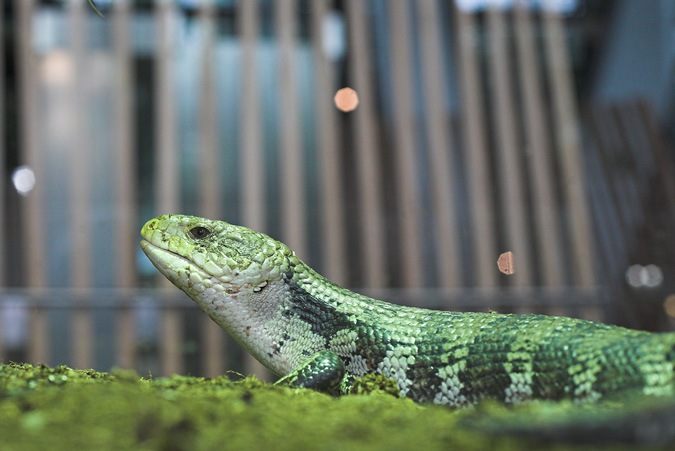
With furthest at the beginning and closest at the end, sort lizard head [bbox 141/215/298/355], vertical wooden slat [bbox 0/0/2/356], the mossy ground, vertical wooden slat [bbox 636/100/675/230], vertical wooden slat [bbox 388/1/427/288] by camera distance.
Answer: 1. vertical wooden slat [bbox 636/100/675/230]
2. vertical wooden slat [bbox 388/1/427/288]
3. vertical wooden slat [bbox 0/0/2/356]
4. lizard head [bbox 141/215/298/355]
5. the mossy ground

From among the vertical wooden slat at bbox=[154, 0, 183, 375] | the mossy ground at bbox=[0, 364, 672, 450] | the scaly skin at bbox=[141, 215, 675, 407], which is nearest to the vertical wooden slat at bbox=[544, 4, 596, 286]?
the vertical wooden slat at bbox=[154, 0, 183, 375]

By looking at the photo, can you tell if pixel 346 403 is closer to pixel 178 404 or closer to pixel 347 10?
pixel 178 404

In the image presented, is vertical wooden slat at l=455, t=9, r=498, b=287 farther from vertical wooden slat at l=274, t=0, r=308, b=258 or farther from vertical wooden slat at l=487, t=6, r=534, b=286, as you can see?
vertical wooden slat at l=274, t=0, r=308, b=258

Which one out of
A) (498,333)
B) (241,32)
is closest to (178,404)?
(498,333)

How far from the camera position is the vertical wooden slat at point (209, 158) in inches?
128

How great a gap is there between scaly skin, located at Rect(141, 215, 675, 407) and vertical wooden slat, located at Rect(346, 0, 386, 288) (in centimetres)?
214

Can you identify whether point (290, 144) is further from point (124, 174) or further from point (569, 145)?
point (569, 145)

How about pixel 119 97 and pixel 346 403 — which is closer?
pixel 346 403

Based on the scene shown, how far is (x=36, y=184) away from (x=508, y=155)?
2873 millimetres

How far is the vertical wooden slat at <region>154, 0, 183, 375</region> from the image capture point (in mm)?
3227

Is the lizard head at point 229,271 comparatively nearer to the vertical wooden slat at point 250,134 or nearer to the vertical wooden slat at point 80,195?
the vertical wooden slat at point 250,134

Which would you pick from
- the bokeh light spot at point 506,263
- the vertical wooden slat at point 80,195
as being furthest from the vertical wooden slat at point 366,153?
the vertical wooden slat at point 80,195

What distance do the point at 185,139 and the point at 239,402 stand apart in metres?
2.88

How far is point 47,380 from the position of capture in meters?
0.97
